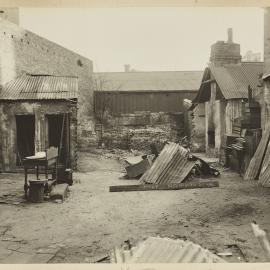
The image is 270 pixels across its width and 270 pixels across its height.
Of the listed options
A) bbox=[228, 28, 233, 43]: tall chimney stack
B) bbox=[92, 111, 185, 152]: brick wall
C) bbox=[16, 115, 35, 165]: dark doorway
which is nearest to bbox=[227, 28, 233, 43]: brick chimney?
bbox=[228, 28, 233, 43]: tall chimney stack

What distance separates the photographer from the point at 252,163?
12.3m

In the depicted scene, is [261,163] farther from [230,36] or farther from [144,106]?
[144,106]

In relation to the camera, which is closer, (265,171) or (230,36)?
(265,171)

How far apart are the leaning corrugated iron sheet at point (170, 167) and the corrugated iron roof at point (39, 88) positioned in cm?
463

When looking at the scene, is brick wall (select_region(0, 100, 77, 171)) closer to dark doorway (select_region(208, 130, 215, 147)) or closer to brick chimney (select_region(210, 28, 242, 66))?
dark doorway (select_region(208, 130, 215, 147))

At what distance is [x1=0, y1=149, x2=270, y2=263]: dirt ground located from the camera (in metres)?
6.33

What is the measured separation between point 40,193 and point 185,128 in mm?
17424

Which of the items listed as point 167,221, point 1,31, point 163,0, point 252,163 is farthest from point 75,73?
point 163,0

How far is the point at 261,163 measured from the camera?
39.1 ft

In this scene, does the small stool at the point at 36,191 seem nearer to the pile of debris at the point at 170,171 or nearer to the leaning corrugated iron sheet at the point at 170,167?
Result: the pile of debris at the point at 170,171

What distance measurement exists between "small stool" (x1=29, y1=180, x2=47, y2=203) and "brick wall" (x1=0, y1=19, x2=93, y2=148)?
294 inches

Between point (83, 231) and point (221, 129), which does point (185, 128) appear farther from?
point (83, 231)

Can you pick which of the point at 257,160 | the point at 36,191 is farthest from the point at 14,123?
the point at 257,160

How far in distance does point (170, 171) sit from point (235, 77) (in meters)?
8.32
